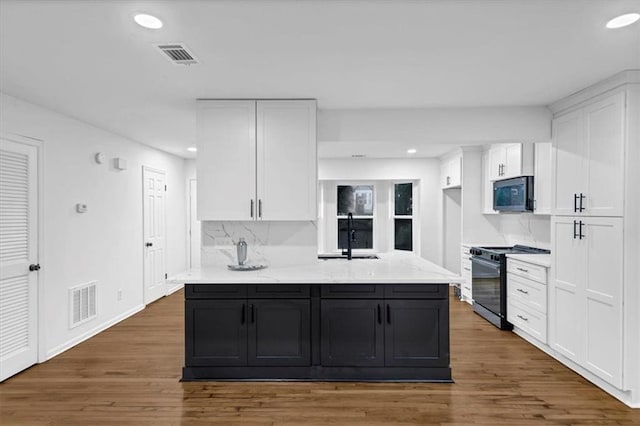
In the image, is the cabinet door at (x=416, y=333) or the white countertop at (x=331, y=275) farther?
the cabinet door at (x=416, y=333)

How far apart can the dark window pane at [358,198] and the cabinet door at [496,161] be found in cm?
240

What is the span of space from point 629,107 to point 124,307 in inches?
227

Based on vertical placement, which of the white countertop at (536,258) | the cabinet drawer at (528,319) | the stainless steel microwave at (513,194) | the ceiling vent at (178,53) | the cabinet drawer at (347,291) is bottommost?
the cabinet drawer at (528,319)

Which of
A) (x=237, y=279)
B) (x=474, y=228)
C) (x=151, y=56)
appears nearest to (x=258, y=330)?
(x=237, y=279)

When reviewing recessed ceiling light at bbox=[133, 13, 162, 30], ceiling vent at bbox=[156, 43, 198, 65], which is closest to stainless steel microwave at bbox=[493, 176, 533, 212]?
ceiling vent at bbox=[156, 43, 198, 65]

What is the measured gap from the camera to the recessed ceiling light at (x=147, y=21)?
77.6 inches

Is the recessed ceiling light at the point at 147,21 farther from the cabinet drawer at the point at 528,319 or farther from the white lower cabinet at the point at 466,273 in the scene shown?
the white lower cabinet at the point at 466,273

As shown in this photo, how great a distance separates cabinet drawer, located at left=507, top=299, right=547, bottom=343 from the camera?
3.78 m

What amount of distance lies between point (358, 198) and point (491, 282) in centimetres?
314

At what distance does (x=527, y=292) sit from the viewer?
404 centimetres

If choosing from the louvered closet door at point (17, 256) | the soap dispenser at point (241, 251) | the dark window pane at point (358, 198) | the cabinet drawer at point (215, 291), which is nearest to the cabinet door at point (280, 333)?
the cabinet drawer at point (215, 291)

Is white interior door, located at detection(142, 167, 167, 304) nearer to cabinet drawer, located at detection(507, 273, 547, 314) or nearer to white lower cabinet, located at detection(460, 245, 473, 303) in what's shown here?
white lower cabinet, located at detection(460, 245, 473, 303)

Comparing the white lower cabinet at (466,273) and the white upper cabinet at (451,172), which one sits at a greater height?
→ the white upper cabinet at (451,172)

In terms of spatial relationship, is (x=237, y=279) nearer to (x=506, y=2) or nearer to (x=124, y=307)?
(x=506, y=2)
